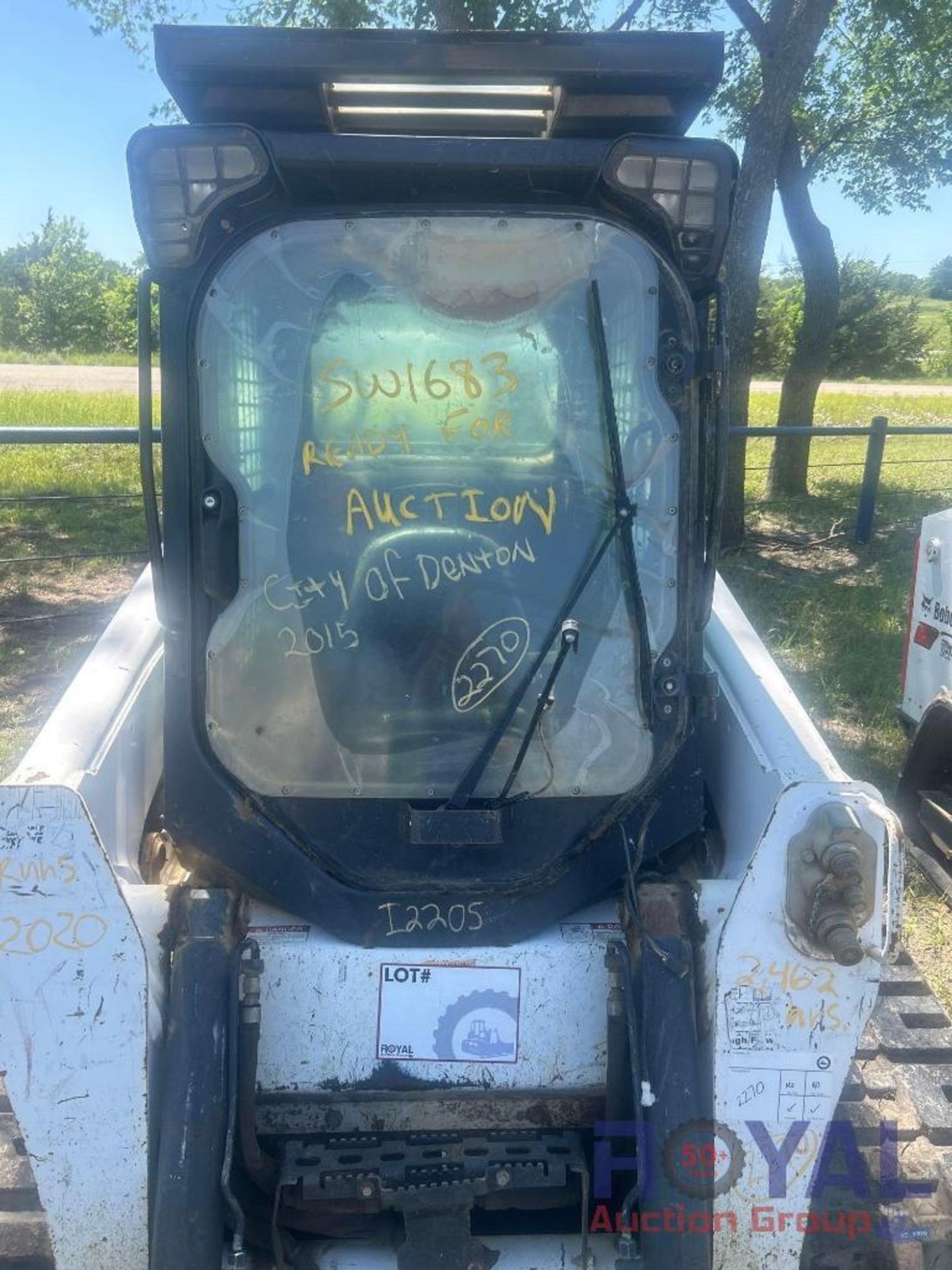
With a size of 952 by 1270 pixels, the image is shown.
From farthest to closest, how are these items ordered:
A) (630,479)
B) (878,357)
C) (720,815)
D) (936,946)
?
(878,357)
(936,946)
(720,815)
(630,479)

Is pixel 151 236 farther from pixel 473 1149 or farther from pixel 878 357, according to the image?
pixel 878 357

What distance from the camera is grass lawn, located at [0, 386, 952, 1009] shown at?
19.8 feet

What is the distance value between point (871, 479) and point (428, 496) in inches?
334

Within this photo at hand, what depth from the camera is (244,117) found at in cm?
215

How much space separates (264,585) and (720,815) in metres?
1.22

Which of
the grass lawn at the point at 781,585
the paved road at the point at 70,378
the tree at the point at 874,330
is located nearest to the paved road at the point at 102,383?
the paved road at the point at 70,378

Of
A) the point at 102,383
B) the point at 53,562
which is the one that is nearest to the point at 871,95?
the point at 53,562

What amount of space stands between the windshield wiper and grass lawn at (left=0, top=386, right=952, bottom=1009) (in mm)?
2333

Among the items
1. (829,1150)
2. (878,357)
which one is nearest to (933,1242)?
(829,1150)

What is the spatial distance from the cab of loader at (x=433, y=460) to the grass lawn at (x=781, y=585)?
2.33m

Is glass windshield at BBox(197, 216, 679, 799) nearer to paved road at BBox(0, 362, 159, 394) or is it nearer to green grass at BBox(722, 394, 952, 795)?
green grass at BBox(722, 394, 952, 795)

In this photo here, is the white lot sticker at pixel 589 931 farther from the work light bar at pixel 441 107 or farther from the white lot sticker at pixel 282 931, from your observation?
the work light bar at pixel 441 107

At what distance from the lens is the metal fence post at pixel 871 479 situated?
9797mm

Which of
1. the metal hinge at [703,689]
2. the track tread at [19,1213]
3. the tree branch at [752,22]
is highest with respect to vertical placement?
the tree branch at [752,22]
